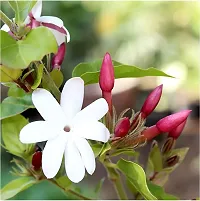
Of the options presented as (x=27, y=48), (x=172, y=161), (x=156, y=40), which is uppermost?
(x=27, y=48)

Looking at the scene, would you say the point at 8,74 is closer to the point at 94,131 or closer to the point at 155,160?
the point at 94,131

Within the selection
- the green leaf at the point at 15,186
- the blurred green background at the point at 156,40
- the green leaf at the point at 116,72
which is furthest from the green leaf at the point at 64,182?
the blurred green background at the point at 156,40

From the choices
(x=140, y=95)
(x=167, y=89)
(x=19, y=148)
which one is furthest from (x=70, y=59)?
(x=19, y=148)

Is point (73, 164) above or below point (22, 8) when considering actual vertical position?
below

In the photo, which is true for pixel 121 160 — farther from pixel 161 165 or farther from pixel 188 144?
pixel 188 144

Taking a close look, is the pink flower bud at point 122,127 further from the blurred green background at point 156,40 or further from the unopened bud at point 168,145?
the blurred green background at point 156,40

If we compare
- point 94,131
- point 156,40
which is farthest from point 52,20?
point 156,40

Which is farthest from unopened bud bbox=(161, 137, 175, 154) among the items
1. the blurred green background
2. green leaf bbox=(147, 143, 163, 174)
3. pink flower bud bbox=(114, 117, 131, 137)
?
the blurred green background
